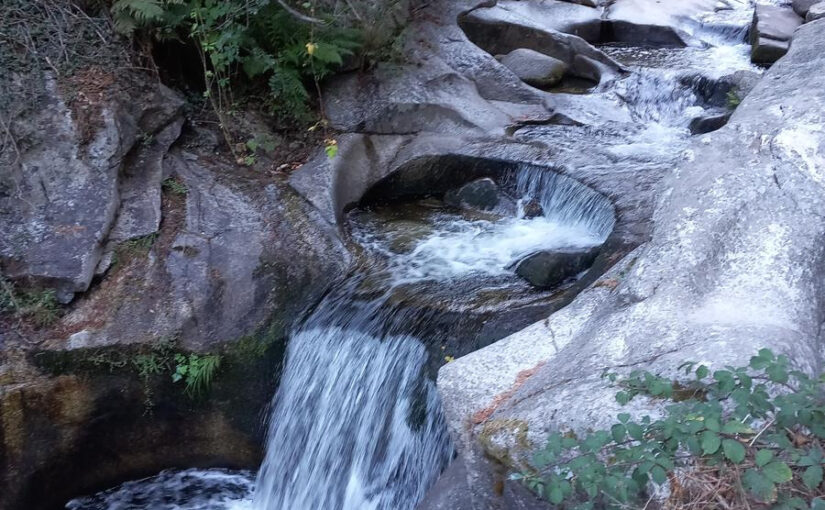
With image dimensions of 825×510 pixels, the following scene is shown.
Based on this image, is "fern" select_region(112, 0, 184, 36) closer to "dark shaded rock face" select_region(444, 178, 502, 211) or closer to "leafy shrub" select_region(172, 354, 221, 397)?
"leafy shrub" select_region(172, 354, 221, 397)

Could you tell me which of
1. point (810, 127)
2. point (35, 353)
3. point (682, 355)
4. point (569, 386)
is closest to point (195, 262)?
point (35, 353)

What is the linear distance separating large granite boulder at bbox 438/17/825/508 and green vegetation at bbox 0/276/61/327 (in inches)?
115

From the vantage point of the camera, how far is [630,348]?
297cm

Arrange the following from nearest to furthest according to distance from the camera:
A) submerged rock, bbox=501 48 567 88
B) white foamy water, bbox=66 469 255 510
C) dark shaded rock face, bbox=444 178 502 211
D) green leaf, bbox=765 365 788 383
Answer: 1. green leaf, bbox=765 365 788 383
2. white foamy water, bbox=66 469 255 510
3. dark shaded rock face, bbox=444 178 502 211
4. submerged rock, bbox=501 48 567 88

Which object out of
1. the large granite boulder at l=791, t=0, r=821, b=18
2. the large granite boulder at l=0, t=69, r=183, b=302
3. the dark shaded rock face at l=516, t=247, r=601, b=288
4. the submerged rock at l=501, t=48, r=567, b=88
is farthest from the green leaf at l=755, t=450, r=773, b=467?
the large granite boulder at l=791, t=0, r=821, b=18

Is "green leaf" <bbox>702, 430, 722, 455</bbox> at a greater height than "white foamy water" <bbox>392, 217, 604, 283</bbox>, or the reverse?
"green leaf" <bbox>702, 430, 722, 455</bbox>

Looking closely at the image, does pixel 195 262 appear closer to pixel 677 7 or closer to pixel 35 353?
pixel 35 353

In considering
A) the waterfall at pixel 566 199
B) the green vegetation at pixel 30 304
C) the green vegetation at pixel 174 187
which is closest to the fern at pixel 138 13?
the green vegetation at pixel 174 187

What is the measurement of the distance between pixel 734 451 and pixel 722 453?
0.36 ft

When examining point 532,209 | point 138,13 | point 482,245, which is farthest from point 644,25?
point 138,13

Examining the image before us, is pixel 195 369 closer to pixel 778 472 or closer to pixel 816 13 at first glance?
pixel 778 472

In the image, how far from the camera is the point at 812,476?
76.9 inches

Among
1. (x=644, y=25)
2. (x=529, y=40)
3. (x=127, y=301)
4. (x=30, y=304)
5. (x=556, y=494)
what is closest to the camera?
(x=556, y=494)

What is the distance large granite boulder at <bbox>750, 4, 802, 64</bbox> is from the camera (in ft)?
33.9
